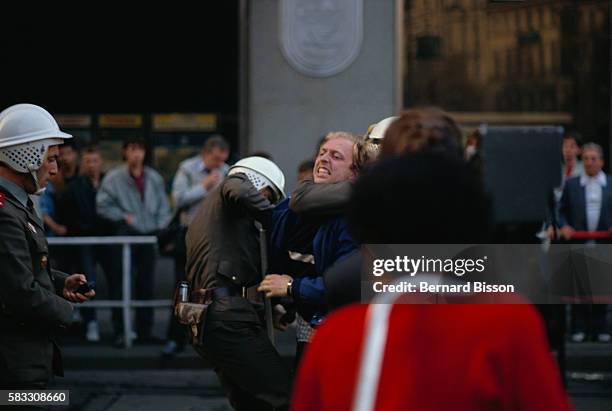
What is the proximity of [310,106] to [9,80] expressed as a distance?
146 inches

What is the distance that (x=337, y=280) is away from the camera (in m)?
3.37

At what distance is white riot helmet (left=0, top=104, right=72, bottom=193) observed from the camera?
14.8ft

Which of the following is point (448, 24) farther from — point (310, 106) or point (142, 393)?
point (142, 393)

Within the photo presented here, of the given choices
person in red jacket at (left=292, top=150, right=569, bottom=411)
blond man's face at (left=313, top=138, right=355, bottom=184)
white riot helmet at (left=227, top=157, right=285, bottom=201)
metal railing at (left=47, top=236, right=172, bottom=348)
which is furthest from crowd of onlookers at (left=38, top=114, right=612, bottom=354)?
person in red jacket at (left=292, top=150, right=569, bottom=411)

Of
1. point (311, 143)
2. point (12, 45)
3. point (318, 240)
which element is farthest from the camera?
point (12, 45)

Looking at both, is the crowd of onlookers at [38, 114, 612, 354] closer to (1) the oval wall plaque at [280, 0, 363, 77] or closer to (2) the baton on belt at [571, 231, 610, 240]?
(2) the baton on belt at [571, 231, 610, 240]

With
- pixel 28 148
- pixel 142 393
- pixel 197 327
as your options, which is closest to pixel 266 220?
pixel 197 327

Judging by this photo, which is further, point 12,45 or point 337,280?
point 12,45

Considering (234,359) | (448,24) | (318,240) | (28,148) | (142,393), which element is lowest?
(142,393)

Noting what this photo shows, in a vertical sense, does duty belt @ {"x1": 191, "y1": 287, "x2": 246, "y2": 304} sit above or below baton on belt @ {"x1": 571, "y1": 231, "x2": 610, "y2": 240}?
above

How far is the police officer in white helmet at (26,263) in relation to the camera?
426 centimetres

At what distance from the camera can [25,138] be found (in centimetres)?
453

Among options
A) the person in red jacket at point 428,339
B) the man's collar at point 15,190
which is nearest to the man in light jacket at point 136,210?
the man's collar at point 15,190

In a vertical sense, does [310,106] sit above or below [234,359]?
above
